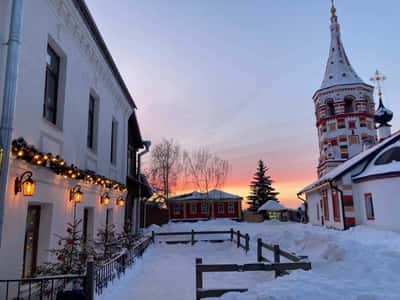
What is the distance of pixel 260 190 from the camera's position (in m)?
46.1

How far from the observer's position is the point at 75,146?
7762 millimetres

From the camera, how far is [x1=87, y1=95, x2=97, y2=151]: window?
9547 mm

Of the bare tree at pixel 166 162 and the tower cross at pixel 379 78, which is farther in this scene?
the bare tree at pixel 166 162

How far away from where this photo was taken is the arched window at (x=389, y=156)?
16.6 metres

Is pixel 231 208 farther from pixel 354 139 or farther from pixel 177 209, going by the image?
pixel 354 139

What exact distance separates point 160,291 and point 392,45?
16906 mm

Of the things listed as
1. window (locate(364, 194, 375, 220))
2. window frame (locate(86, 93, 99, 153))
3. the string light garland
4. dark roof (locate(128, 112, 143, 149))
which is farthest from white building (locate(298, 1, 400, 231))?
the string light garland

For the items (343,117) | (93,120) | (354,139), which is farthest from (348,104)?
(93,120)

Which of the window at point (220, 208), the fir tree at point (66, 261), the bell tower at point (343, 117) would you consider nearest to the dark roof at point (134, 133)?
the fir tree at point (66, 261)

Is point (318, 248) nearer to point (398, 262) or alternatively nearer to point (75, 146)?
point (398, 262)

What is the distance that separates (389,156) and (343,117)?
1286 cm

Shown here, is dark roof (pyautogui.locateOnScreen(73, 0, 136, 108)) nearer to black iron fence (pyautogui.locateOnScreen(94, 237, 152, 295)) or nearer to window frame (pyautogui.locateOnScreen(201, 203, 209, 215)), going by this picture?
black iron fence (pyautogui.locateOnScreen(94, 237, 152, 295))

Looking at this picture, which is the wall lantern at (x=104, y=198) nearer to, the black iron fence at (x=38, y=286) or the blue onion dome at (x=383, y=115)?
the black iron fence at (x=38, y=286)

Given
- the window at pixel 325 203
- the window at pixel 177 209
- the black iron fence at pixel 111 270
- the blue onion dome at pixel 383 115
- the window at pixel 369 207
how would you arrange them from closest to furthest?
the black iron fence at pixel 111 270
the window at pixel 369 207
the window at pixel 325 203
the blue onion dome at pixel 383 115
the window at pixel 177 209
